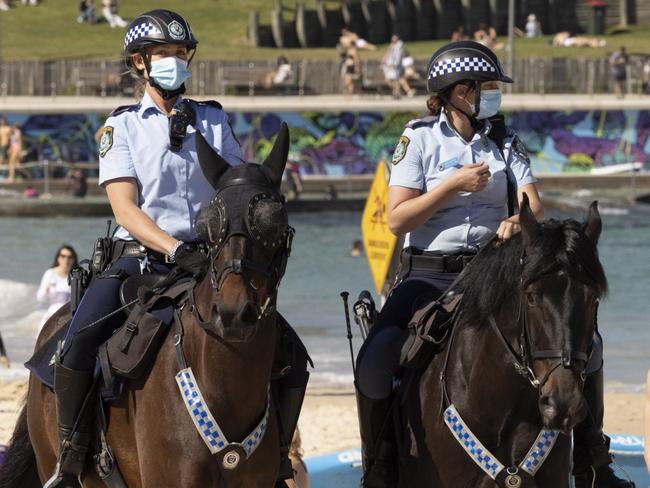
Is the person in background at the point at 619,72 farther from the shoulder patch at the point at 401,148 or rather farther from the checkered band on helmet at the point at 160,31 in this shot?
the checkered band on helmet at the point at 160,31

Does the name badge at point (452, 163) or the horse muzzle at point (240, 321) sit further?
the name badge at point (452, 163)

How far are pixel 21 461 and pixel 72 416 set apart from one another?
3.95ft

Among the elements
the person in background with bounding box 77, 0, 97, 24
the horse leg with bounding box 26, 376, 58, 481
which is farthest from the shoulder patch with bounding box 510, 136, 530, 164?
the person in background with bounding box 77, 0, 97, 24

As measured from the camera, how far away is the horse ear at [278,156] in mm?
6113

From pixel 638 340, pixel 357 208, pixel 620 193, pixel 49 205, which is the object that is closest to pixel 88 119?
pixel 49 205

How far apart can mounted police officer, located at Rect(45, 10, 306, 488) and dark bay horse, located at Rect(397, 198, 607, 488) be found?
0.65 meters

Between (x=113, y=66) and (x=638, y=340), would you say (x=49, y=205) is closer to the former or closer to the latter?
(x=113, y=66)

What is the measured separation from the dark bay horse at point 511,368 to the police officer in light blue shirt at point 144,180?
4.27 feet

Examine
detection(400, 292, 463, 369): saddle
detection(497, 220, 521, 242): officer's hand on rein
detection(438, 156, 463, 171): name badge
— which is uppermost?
detection(438, 156, 463, 171): name badge

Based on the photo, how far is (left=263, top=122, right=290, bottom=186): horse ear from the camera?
20.1ft

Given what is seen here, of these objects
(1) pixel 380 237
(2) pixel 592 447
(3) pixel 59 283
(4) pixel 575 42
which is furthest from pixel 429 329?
(4) pixel 575 42

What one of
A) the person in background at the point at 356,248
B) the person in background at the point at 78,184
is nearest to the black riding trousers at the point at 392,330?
the person in background at the point at 356,248

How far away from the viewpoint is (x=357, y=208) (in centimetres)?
3872

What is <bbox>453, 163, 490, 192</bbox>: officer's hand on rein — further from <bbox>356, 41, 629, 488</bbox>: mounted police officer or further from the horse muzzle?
the horse muzzle
